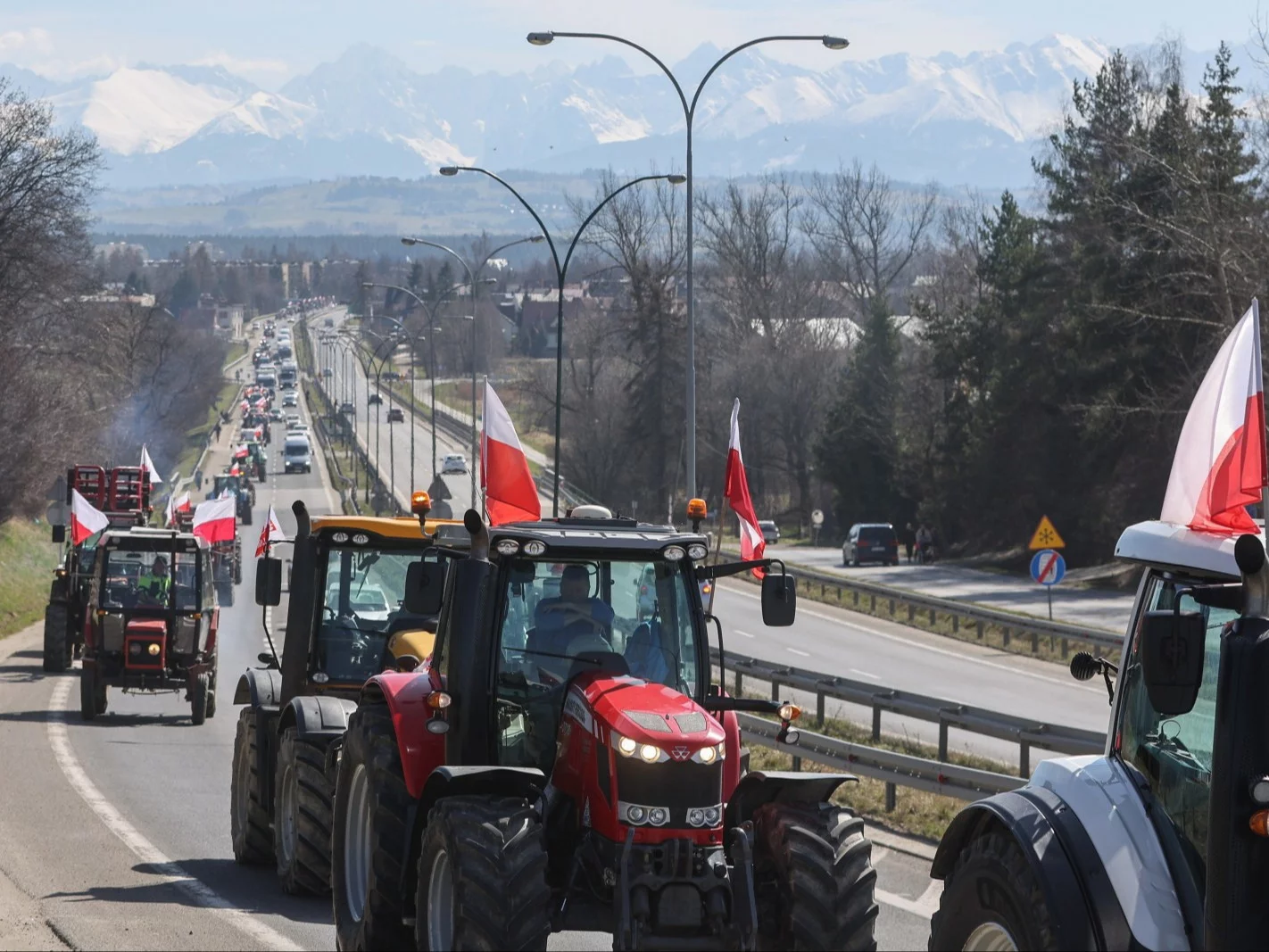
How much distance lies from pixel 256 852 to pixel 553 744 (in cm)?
516

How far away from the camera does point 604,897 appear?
27.1 ft

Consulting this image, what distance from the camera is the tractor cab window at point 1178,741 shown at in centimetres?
551

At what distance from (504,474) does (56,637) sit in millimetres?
17252

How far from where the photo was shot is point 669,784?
7984 mm

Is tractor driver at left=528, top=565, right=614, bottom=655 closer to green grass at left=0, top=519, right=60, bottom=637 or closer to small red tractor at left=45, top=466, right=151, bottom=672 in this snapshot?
small red tractor at left=45, top=466, right=151, bottom=672

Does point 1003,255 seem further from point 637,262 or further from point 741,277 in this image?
point 741,277

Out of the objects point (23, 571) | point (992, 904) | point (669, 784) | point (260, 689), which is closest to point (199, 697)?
point (260, 689)

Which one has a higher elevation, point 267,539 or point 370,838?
point 267,539

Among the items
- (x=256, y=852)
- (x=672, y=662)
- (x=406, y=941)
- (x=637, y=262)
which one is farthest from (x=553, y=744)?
(x=637, y=262)

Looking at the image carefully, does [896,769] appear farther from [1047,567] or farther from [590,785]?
[1047,567]

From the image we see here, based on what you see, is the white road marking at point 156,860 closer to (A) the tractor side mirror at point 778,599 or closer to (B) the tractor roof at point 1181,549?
(A) the tractor side mirror at point 778,599

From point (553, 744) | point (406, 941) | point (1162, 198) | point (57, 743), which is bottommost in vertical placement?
point (57, 743)

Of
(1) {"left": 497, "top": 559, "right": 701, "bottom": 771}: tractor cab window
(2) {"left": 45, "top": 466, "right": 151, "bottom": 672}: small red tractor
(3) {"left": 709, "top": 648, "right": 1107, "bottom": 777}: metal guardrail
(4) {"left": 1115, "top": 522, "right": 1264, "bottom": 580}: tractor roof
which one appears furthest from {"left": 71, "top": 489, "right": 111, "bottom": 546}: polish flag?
(4) {"left": 1115, "top": 522, "right": 1264, "bottom": 580}: tractor roof

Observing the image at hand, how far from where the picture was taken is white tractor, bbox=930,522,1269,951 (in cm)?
499
